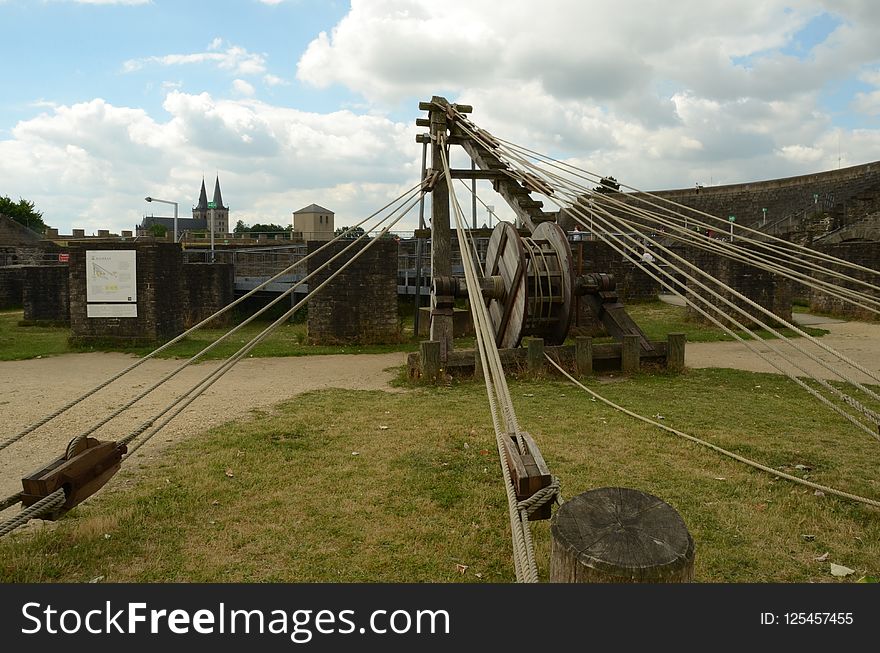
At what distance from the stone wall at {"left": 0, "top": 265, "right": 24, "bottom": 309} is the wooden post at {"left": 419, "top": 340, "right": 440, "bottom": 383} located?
70.0ft

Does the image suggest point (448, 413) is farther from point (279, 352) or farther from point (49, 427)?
point (279, 352)

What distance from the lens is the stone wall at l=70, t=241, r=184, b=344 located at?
14.2m

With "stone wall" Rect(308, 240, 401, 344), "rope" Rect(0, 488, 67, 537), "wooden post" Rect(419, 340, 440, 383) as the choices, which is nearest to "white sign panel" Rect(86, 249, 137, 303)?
"stone wall" Rect(308, 240, 401, 344)

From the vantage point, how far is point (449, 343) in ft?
31.8

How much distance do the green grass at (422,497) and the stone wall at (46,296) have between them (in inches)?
590

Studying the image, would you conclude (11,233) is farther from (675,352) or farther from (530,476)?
(530,476)

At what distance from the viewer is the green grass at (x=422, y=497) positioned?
3.68 metres

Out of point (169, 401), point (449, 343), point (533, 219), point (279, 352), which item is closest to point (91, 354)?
point (279, 352)

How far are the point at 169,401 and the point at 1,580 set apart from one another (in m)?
5.18

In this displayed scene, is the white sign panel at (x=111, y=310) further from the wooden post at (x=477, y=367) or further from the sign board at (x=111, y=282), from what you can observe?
the wooden post at (x=477, y=367)

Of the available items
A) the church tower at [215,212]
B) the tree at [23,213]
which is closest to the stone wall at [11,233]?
the tree at [23,213]

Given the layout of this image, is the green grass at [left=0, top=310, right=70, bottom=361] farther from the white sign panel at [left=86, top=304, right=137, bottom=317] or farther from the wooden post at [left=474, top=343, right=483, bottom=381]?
the wooden post at [left=474, top=343, right=483, bottom=381]

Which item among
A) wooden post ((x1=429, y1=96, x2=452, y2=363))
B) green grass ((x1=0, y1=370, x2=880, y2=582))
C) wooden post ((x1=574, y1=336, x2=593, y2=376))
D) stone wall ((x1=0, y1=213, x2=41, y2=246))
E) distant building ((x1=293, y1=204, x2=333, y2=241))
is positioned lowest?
green grass ((x1=0, y1=370, x2=880, y2=582))

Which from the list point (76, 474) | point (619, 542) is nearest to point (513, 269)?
point (76, 474)
